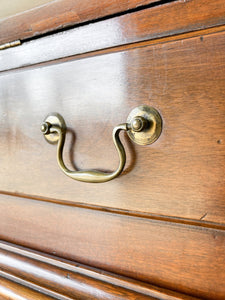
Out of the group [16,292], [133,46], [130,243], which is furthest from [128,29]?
[16,292]

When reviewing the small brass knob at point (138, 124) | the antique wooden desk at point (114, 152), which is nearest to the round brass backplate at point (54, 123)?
the antique wooden desk at point (114, 152)

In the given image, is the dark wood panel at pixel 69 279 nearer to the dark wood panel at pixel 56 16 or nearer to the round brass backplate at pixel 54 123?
the round brass backplate at pixel 54 123

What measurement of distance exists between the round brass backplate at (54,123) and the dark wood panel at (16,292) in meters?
0.20

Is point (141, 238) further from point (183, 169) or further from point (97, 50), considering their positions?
point (97, 50)

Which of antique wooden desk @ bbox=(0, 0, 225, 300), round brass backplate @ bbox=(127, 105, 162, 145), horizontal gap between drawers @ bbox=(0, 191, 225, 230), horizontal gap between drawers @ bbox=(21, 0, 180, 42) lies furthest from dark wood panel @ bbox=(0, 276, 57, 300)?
horizontal gap between drawers @ bbox=(21, 0, 180, 42)

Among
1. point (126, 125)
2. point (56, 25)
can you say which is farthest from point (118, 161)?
point (56, 25)

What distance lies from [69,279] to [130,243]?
3.7 inches

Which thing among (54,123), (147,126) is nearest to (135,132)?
(147,126)

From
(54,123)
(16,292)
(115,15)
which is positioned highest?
(115,15)

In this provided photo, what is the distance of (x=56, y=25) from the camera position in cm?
33

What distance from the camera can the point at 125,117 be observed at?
A: 0.99ft

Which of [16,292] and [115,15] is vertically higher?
[115,15]

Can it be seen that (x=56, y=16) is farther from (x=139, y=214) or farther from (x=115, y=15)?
(x=139, y=214)

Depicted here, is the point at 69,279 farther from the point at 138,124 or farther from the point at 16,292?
the point at 138,124
